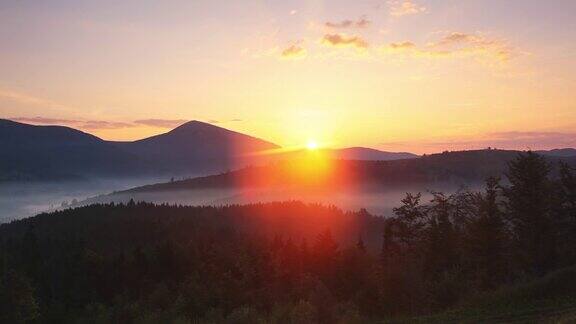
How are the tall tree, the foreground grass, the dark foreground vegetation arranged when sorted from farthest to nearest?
1. the tall tree
2. the dark foreground vegetation
3. the foreground grass

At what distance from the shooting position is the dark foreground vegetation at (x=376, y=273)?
43.3m

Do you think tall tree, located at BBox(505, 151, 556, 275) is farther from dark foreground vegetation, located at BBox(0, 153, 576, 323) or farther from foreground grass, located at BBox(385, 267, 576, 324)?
foreground grass, located at BBox(385, 267, 576, 324)

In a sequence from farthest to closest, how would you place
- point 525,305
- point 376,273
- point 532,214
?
point 376,273 < point 532,214 < point 525,305

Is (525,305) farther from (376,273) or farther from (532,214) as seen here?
(376,273)

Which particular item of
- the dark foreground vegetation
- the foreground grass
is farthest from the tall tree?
the foreground grass

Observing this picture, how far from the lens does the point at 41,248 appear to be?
465 ft

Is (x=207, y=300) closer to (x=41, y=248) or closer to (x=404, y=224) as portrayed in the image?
(x=404, y=224)

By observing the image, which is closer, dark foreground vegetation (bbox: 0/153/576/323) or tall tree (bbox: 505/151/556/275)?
dark foreground vegetation (bbox: 0/153/576/323)

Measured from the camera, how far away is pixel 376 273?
2638 inches

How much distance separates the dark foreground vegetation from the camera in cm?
4334

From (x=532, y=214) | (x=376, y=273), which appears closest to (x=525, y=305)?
(x=532, y=214)

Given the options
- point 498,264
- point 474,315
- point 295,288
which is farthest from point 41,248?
point 474,315

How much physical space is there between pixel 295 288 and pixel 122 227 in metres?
107

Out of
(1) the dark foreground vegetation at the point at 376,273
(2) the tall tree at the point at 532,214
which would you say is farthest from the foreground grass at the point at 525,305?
(2) the tall tree at the point at 532,214
